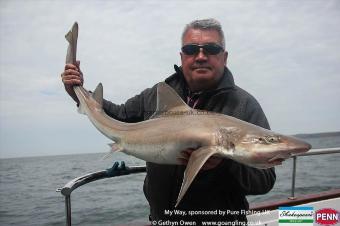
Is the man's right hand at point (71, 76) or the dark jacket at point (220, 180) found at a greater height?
the man's right hand at point (71, 76)

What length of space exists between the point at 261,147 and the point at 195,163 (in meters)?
0.48

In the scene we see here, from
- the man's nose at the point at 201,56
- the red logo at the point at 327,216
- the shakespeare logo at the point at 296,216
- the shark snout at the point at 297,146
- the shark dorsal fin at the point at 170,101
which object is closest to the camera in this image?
the shark snout at the point at 297,146

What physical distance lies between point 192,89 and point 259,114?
2.27ft

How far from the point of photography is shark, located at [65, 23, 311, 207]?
90.6 inches

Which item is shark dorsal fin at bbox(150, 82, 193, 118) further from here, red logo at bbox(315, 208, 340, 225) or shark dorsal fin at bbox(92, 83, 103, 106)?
red logo at bbox(315, 208, 340, 225)

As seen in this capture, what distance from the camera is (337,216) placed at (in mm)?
4816

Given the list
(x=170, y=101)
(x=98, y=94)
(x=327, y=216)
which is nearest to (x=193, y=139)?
(x=170, y=101)

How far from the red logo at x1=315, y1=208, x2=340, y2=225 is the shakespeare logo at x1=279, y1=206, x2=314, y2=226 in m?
0.10

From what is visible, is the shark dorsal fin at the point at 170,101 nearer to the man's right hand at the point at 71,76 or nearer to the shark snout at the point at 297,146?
the shark snout at the point at 297,146

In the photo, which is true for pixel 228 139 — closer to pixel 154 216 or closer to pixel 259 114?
pixel 259 114

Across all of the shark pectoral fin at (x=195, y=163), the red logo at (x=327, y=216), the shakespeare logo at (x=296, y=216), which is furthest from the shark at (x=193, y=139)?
the red logo at (x=327, y=216)

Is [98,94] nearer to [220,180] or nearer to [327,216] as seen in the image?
Answer: [220,180]

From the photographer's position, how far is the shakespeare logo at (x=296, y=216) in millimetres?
4447

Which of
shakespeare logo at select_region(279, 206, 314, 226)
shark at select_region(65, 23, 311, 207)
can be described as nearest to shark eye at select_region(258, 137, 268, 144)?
shark at select_region(65, 23, 311, 207)
